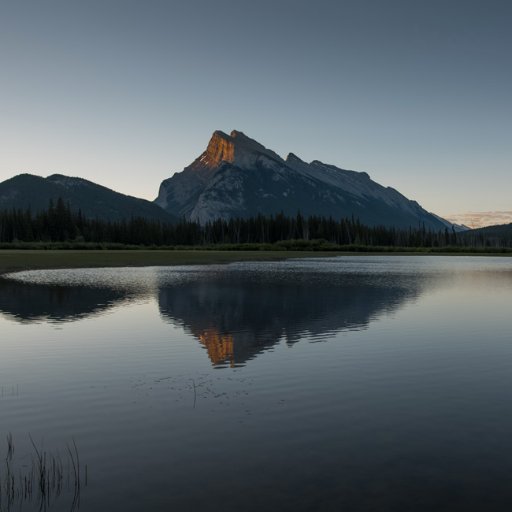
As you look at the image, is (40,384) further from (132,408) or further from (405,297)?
(405,297)

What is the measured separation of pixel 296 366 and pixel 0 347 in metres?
14.2

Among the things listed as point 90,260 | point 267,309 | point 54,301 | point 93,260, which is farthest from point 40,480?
point 93,260

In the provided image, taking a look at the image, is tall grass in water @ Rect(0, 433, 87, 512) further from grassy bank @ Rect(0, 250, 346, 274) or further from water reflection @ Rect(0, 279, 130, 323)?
grassy bank @ Rect(0, 250, 346, 274)

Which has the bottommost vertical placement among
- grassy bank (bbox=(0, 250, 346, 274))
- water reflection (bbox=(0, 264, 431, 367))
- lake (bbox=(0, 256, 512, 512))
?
lake (bbox=(0, 256, 512, 512))

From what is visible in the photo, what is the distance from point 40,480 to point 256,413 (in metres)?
6.07

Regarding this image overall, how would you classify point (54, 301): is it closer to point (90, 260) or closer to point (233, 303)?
point (233, 303)

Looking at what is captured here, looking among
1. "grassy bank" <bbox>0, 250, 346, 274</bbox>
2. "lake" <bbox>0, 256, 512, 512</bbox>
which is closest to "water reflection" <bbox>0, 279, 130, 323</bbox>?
"lake" <bbox>0, 256, 512, 512</bbox>

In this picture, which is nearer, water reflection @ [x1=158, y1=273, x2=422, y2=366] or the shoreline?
water reflection @ [x1=158, y1=273, x2=422, y2=366]

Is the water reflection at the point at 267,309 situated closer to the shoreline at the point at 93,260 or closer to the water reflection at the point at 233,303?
the water reflection at the point at 233,303

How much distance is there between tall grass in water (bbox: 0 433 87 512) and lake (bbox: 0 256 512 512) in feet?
0.13

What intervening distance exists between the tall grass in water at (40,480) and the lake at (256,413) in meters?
0.04

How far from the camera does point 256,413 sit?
48.6ft

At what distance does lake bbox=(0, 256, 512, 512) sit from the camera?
1000 centimetres

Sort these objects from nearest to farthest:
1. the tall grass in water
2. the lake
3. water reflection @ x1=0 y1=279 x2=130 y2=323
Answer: the tall grass in water
the lake
water reflection @ x1=0 y1=279 x2=130 y2=323
